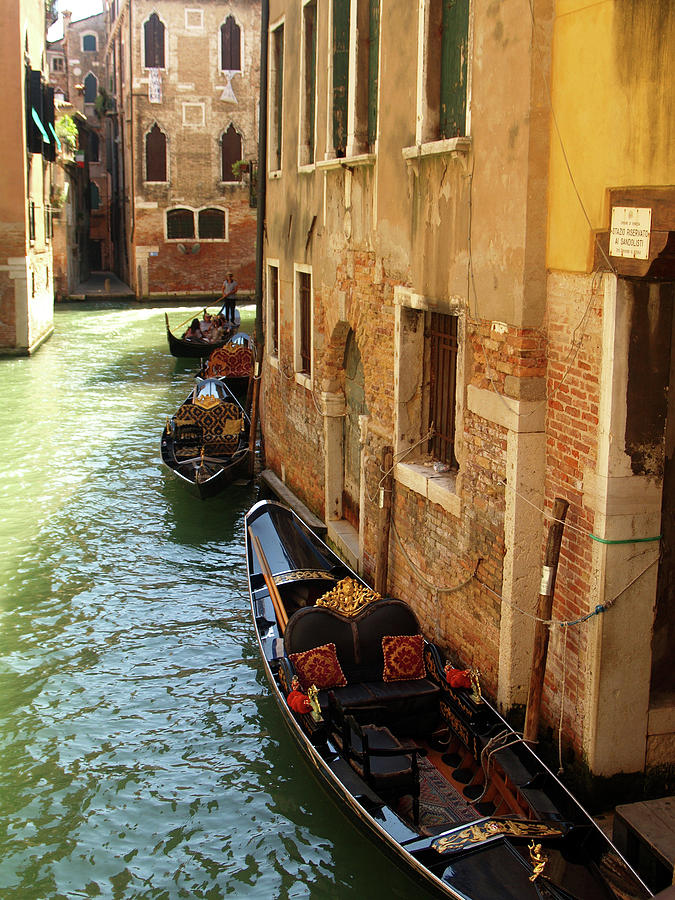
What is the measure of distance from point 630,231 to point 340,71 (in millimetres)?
4210

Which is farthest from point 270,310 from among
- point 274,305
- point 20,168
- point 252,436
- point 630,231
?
point 20,168

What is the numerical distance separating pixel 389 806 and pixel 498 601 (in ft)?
3.70

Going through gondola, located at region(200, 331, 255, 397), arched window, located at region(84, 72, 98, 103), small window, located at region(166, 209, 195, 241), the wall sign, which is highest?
arched window, located at region(84, 72, 98, 103)

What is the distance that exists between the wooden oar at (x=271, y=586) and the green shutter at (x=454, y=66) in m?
2.87

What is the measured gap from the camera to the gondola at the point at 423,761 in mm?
3906

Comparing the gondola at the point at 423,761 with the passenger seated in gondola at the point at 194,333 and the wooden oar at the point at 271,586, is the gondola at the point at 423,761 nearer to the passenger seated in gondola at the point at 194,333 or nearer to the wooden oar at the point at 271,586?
the wooden oar at the point at 271,586

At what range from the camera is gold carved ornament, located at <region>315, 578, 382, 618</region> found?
5.71 m

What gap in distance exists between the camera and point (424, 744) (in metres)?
5.14

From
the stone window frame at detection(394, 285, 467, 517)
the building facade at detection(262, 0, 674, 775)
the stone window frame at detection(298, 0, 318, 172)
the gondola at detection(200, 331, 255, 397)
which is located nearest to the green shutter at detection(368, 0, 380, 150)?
the building facade at detection(262, 0, 674, 775)

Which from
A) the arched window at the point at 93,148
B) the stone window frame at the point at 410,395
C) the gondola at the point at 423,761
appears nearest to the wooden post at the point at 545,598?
the gondola at the point at 423,761

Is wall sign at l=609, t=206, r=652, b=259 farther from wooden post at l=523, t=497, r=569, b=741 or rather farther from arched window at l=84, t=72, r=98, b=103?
arched window at l=84, t=72, r=98, b=103

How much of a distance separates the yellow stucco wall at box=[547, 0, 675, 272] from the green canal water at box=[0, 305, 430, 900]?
283cm

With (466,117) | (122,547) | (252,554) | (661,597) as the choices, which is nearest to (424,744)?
(661,597)

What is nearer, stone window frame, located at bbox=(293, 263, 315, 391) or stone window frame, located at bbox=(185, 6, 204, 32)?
stone window frame, located at bbox=(293, 263, 315, 391)
